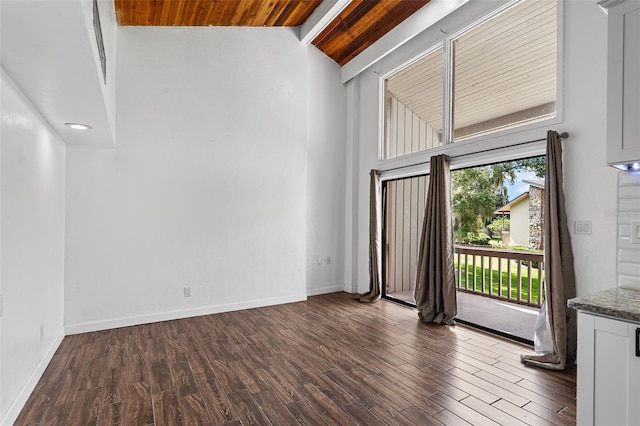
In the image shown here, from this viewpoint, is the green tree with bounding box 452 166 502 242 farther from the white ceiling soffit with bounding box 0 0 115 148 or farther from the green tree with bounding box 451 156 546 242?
the white ceiling soffit with bounding box 0 0 115 148

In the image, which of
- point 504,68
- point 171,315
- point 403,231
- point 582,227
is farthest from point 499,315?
point 171,315

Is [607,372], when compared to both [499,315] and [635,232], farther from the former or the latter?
[499,315]

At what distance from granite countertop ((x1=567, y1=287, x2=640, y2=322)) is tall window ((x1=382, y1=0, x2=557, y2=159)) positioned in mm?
2098

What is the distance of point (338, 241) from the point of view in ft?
19.5

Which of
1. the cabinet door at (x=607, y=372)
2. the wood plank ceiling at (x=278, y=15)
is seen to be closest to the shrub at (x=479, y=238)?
the wood plank ceiling at (x=278, y=15)

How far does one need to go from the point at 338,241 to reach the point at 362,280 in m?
0.79

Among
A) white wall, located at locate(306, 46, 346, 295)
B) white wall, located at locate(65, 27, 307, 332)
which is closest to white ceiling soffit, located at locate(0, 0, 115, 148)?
white wall, located at locate(65, 27, 307, 332)

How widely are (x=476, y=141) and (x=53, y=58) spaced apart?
379 centimetres

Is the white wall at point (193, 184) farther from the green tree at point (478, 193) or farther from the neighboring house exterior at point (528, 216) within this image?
the neighboring house exterior at point (528, 216)

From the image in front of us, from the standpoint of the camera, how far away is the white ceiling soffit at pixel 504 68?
3.29 metres

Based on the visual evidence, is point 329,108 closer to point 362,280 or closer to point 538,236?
point 362,280

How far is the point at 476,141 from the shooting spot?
3.82 metres

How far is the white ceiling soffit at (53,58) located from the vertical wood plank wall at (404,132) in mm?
3790

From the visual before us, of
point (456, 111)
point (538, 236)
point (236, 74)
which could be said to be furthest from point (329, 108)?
point (538, 236)
